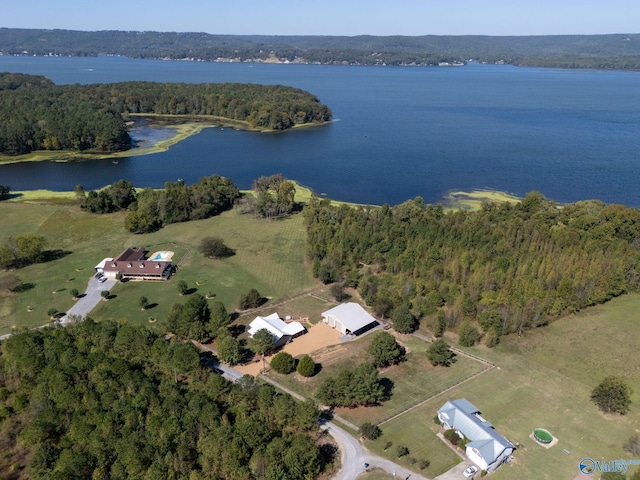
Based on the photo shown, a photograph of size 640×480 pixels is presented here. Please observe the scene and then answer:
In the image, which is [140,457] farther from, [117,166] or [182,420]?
[117,166]

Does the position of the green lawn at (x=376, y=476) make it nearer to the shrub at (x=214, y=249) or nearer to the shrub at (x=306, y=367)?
the shrub at (x=306, y=367)

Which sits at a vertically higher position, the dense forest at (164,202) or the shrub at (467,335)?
the dense forest at (164,202)

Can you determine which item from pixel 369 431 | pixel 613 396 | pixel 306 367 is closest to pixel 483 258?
pixel 613 396

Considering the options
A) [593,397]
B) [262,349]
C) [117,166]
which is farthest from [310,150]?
[593,397]

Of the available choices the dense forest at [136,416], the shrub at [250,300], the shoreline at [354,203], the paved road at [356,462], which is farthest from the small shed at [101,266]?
the paved road at [356,462]

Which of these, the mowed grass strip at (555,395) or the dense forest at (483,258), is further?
the dense forest at (483,258)

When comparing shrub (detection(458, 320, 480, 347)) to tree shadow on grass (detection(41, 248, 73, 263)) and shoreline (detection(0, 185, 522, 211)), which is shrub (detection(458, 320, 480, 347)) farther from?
tree shadow on grass (detection(41, 248, 73, 263))

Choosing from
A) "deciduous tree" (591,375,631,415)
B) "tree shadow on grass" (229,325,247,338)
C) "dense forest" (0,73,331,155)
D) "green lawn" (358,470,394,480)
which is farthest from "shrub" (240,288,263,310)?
"dense forest" (0,73,331,155)
